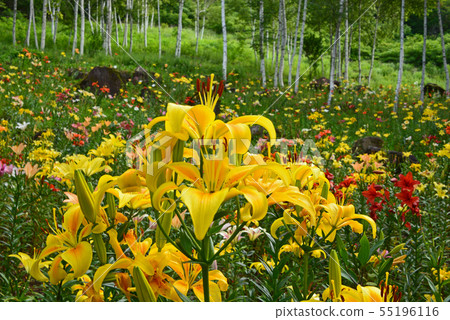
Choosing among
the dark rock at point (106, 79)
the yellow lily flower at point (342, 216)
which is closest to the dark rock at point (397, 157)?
the yellow lily flower at point (342, 216)

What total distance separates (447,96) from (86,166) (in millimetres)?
12106

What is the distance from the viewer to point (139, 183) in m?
0.70

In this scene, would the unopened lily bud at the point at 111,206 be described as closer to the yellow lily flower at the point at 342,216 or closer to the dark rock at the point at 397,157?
the yellow lily flower at the point at 342,216

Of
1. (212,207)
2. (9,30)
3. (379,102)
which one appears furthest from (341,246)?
(9,30)

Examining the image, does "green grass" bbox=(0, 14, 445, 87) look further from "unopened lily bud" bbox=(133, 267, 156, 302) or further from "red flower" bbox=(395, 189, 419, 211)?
"unopened lily bud" bbox=(133, 267, 156, 302)

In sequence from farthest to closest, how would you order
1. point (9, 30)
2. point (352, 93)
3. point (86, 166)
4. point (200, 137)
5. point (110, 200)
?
point (9, 30) → point (352, 93) → point (86, 166) → point (110, 200) → point (200, 137)

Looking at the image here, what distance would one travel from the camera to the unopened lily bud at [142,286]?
649 mm

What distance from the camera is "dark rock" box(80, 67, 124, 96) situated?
27.9 feet

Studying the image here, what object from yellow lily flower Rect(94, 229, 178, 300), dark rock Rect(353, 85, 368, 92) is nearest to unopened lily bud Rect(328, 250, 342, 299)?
yellow lily flower Rect(94, 229, 178, 300)

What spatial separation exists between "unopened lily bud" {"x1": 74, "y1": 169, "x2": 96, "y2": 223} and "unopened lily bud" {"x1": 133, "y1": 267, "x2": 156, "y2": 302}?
0.51 feet

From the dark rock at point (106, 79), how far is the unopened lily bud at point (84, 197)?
832 cm

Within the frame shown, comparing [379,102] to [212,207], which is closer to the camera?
[212,207]

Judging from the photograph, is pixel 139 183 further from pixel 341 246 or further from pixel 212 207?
pixel 341 246
